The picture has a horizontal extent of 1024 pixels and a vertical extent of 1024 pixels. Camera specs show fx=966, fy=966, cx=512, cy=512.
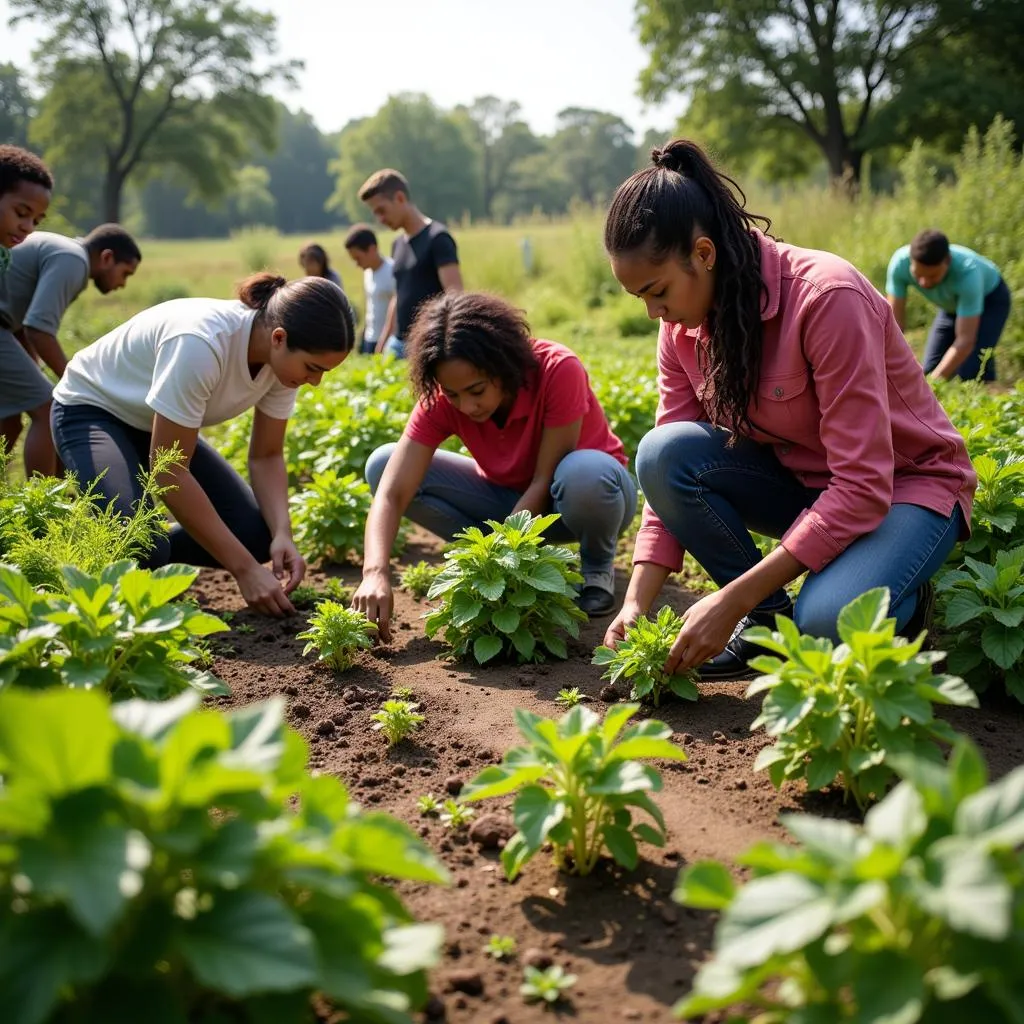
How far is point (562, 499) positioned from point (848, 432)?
126 cm

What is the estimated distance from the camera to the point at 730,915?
3.73 feet

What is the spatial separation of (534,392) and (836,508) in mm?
1353

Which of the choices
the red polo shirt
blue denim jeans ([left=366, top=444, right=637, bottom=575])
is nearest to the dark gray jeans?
blue denim jeans ([left=366, top=444, right=637, bottom=575])

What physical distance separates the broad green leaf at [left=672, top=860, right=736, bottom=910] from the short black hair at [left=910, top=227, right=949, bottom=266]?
5.65 m

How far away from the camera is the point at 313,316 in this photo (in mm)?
3254

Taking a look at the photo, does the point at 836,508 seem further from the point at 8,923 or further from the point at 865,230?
the point at 865,230

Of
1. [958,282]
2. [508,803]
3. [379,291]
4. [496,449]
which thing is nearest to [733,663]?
[508,803]

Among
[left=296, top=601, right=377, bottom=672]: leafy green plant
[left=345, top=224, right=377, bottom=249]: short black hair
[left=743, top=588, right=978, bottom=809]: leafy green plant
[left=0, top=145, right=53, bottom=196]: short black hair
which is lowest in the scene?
[left=296, top=601, right=377, bottom=672]: leafy green plant

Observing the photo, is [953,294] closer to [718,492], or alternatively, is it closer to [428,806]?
[718,492]

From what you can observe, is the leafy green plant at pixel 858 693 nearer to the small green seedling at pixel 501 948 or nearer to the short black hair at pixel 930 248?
the small green seedling at pixel 501 948

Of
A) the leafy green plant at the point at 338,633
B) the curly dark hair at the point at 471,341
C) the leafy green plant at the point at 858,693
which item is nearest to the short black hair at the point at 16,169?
the curly dark hair at the point at 471,341

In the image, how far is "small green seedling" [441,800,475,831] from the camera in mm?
2146

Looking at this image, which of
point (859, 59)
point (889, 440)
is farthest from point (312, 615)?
point (859, 59)

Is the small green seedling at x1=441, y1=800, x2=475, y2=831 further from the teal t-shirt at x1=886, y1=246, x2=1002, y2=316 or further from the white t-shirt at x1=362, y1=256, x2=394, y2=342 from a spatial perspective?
the white t-shirt at x1=362, y1=256, x2=394, y2=342
